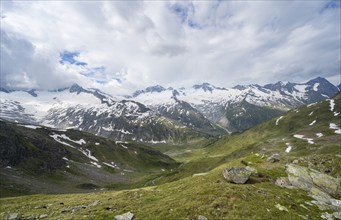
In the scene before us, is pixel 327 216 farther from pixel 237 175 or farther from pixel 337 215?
pixel 237 175

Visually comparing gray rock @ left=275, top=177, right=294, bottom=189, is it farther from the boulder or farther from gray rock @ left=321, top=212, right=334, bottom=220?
gray rock @ left=321, top=212, right=334, bottom=220

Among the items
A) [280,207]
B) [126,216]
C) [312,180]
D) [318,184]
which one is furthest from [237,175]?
[126,216]

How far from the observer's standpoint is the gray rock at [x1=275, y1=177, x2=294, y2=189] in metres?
45.4

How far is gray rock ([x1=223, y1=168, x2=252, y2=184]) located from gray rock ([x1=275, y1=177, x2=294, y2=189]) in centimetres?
550

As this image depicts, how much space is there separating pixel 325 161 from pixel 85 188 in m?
164

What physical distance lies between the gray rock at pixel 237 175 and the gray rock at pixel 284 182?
550 centimetres

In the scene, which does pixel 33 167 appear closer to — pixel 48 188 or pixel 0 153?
pixel 0 153

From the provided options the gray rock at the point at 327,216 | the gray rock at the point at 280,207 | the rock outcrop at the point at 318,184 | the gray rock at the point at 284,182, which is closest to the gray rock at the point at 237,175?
the gray rock at the point at 284,182

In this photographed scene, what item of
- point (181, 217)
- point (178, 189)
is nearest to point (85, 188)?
point (178, 189)

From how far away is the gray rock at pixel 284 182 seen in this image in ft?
149

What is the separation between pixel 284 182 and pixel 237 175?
28.0 feet

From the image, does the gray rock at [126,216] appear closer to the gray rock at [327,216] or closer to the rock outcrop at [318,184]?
the gray rock at [327,216]

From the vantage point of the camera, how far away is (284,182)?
152 feet

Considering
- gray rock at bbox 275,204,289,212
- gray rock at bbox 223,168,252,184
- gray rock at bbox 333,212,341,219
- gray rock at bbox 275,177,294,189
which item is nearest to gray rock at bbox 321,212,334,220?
gray rock at bbox 333,212,341,219
